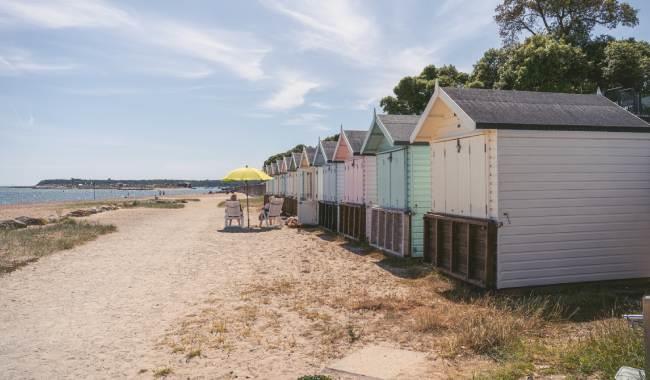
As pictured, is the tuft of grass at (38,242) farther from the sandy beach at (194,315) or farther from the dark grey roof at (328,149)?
the dark grey roof at (328,149)

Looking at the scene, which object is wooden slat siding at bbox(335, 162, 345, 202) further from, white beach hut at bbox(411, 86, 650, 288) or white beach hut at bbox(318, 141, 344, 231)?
white beach hut at bbox(411, 86, 650, 288)

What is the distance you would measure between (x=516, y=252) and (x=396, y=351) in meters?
3.50

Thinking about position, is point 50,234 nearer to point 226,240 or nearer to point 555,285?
point 226,240

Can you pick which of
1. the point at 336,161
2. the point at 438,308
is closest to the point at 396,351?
the point at 438,308

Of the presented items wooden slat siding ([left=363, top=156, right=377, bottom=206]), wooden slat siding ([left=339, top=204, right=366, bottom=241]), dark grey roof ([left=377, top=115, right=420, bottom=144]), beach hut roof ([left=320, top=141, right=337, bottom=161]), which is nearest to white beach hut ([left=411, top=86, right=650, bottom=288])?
dark grey roof ([left=377, top=115, right=420, bottom=144])

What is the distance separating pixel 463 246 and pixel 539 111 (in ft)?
8.82

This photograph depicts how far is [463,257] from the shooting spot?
8.70 meters

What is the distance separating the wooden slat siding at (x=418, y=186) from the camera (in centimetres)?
1130

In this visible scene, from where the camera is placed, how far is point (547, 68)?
2281 centimetres

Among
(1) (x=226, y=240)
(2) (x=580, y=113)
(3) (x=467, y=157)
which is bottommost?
(1) (x=226, y=240)

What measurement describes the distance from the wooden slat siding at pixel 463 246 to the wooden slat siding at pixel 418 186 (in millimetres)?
1157

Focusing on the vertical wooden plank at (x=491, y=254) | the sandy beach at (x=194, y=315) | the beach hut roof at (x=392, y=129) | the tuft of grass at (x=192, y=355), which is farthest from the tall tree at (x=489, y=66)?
the tuft of grass at (x=192, y=355)

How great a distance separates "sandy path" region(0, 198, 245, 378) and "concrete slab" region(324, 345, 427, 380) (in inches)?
79.5

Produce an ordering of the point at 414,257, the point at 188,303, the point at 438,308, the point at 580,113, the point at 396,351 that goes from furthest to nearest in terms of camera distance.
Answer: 1. the point at 414,257
2. the point at 580,113
3. the point at 188,303
4. the point at 438,308
5. the point at 396,351
